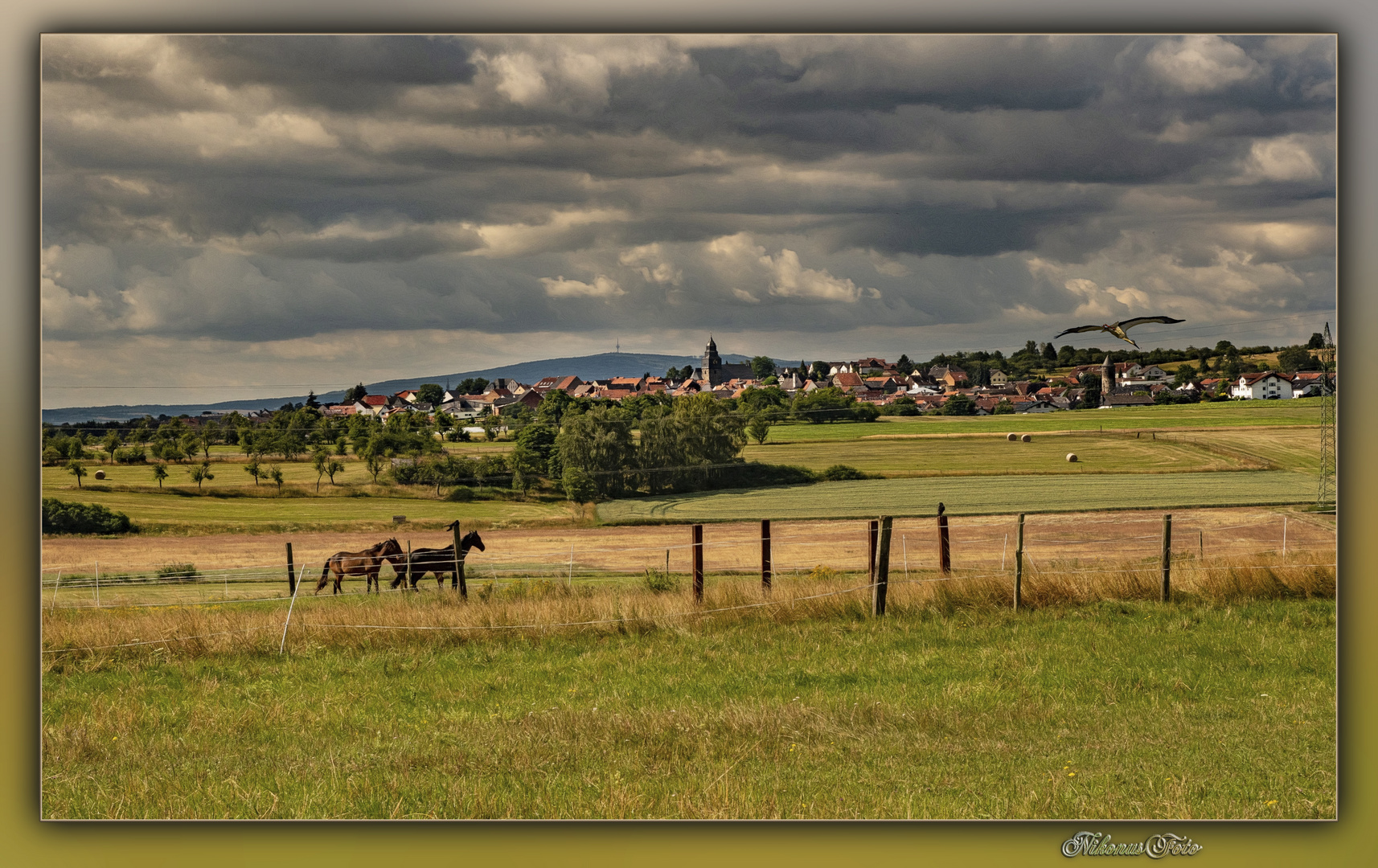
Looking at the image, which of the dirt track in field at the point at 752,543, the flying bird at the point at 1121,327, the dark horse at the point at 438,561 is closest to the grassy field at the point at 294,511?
the dirt track in field at the point at 752,543

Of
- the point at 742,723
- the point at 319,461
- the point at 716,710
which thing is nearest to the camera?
the point at 742,723

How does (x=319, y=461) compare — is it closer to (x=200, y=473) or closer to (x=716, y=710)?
(x=200, y=473)

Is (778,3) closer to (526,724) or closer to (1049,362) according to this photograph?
(526,724)

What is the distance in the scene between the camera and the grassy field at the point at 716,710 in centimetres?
571

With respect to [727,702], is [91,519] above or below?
below

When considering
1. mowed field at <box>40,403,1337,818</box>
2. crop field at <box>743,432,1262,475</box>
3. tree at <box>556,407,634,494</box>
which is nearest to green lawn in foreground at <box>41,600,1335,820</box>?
mowed field at <box>40,403,1337,818</box>

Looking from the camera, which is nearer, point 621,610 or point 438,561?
point 621,610

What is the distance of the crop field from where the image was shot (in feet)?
169

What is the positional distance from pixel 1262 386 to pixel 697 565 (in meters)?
26.5

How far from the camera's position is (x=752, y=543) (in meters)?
23.5

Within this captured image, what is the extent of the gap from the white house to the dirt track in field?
4.04 metres

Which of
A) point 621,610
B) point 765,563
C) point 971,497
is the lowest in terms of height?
point 971,497

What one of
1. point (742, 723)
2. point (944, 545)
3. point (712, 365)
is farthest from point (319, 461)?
point (742, 723)

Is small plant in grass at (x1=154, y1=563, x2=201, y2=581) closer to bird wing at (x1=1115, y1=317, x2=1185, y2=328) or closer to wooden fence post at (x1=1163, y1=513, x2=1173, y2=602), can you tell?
wooden fence post at (x1=1163, y1=513, x2=1173, y2=602)
